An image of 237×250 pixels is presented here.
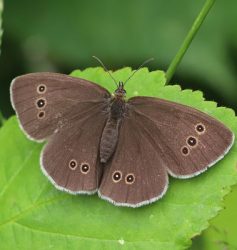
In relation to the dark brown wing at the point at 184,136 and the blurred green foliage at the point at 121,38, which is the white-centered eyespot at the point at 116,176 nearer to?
the dark brown wing at the point at 184,136

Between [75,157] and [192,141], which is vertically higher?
[192,141]

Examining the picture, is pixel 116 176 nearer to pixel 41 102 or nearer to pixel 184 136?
pixel 184 136

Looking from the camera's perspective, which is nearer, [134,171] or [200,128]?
[200,128]

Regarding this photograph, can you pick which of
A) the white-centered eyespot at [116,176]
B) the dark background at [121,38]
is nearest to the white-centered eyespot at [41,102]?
the white-centered eyespot at [116,176]

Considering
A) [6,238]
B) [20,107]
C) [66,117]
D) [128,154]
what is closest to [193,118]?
[128,154]

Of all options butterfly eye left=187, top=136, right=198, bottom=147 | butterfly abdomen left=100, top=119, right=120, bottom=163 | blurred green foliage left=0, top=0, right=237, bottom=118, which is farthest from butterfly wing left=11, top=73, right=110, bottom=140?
blurred green foliage left=0, top=0, right=237, bottom=118

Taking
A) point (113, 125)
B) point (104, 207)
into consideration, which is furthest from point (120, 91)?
point (104, 207)
